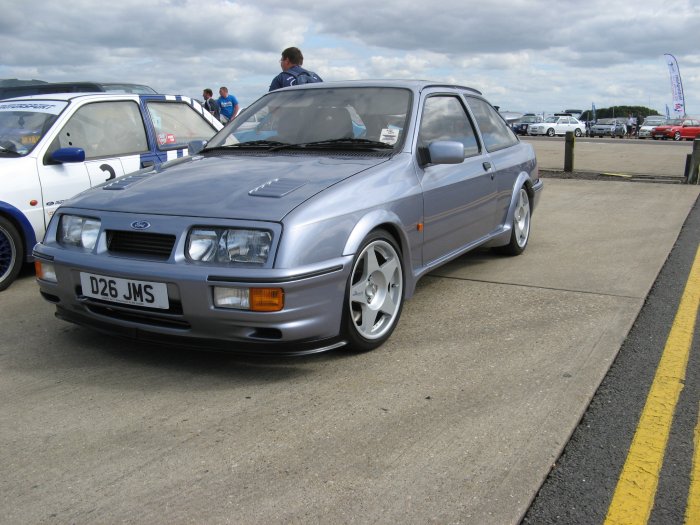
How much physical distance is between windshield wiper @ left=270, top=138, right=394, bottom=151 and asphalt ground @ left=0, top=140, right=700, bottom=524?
3.53 feet

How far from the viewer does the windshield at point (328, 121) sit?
4254mm

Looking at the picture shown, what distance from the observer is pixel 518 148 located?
6.07 m

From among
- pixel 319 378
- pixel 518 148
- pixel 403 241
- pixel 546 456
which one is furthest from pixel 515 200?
pixel 546 456

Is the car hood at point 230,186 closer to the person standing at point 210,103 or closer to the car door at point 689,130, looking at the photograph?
the person standing at point 210,103

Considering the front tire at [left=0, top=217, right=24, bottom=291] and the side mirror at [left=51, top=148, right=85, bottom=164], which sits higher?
the side mirror at [left=51, top=148, right=85, bottom=164]

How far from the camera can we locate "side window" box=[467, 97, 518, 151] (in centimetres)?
542

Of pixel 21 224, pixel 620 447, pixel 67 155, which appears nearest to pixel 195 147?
pixel 67 155

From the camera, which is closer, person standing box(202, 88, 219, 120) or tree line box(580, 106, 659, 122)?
person standing box(202, 88, 219, 120)

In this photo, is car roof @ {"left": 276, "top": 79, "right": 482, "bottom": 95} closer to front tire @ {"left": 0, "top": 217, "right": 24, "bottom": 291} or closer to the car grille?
the car grille

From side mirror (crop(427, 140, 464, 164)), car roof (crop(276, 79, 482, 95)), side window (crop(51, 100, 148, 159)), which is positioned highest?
car roof (crop(276, 79, 482, 95))

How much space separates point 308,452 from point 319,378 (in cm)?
75

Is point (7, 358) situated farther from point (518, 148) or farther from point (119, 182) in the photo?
point (518, 148)

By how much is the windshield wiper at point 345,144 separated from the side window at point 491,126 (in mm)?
1433

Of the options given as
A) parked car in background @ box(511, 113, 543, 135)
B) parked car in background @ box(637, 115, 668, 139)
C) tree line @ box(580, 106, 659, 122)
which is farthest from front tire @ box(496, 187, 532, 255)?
tree line @ box(580, 106, 659, 122)
